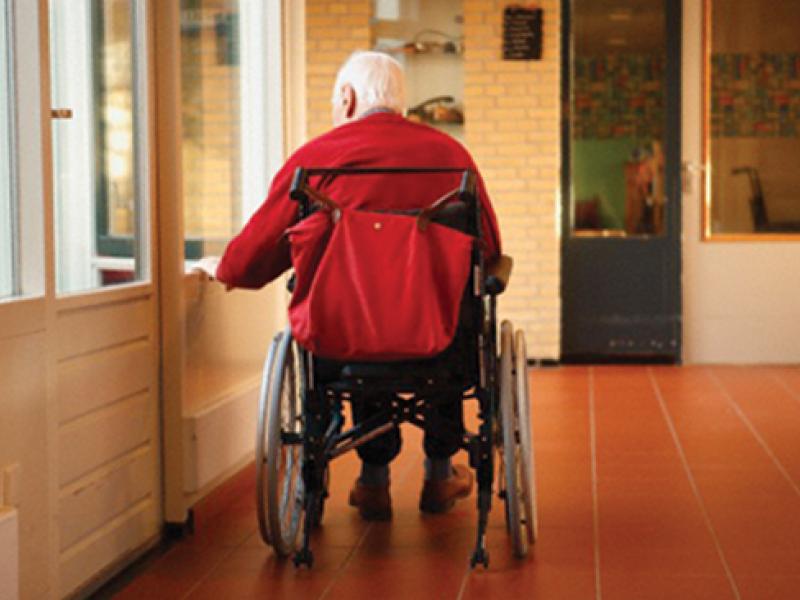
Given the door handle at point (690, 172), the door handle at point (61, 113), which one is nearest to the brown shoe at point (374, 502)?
the door handle at point (61, 113)

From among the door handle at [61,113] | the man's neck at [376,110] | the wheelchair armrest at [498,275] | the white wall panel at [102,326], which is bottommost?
the white wall panel at [102,326]

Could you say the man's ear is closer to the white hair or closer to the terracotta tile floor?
the white hair

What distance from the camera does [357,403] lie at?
3.62 metres

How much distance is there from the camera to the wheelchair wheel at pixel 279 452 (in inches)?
127

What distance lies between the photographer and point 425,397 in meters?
3.36

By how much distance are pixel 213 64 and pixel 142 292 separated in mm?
1095

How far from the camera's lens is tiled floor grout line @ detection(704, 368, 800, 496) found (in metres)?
4.45

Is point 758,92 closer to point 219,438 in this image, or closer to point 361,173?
point 219,438

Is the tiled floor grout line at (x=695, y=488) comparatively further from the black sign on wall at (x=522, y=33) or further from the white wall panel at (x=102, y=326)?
the black sign on wall at (x=522, y=33)

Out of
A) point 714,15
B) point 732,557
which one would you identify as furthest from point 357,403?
point 714,15

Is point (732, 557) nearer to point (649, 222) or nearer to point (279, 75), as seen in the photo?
point (279, 75)

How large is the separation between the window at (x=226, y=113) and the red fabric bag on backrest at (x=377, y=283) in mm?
940

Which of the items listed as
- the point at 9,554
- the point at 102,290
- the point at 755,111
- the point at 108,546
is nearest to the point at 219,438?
the point at 108,546

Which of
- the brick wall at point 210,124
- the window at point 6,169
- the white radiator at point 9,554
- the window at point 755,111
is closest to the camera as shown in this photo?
the white radiator at point 9,554
